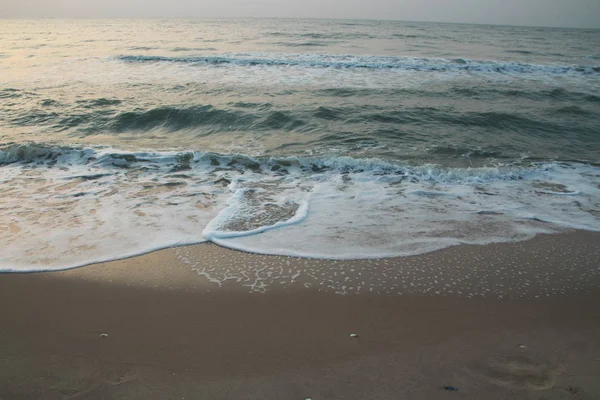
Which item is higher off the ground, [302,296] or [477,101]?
[477,101]

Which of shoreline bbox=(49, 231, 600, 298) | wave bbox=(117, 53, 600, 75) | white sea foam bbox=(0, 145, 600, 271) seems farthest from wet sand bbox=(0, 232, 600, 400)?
wave bbox=(117, 53, 600, 75)

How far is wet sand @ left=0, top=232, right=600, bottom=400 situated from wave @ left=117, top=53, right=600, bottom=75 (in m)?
16.6

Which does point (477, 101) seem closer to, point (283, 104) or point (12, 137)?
point (283, 104)

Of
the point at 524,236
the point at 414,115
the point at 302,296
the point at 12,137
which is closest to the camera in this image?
the point at 302,296

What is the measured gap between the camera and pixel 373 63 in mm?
19172

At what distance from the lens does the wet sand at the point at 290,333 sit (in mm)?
2475

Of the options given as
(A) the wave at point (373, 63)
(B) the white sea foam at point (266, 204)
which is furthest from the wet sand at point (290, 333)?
(A) the wave at point (373, 63)

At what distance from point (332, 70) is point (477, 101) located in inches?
292

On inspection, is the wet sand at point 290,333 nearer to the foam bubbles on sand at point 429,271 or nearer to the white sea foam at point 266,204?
the foam bubbles on sand at point 429,271

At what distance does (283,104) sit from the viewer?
37.9ft

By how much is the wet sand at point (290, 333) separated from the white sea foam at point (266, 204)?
0.44 metres

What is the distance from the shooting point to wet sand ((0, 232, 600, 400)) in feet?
8.12

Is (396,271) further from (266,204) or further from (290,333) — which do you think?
(266,204)

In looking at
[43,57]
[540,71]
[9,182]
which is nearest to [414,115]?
[9,182]
